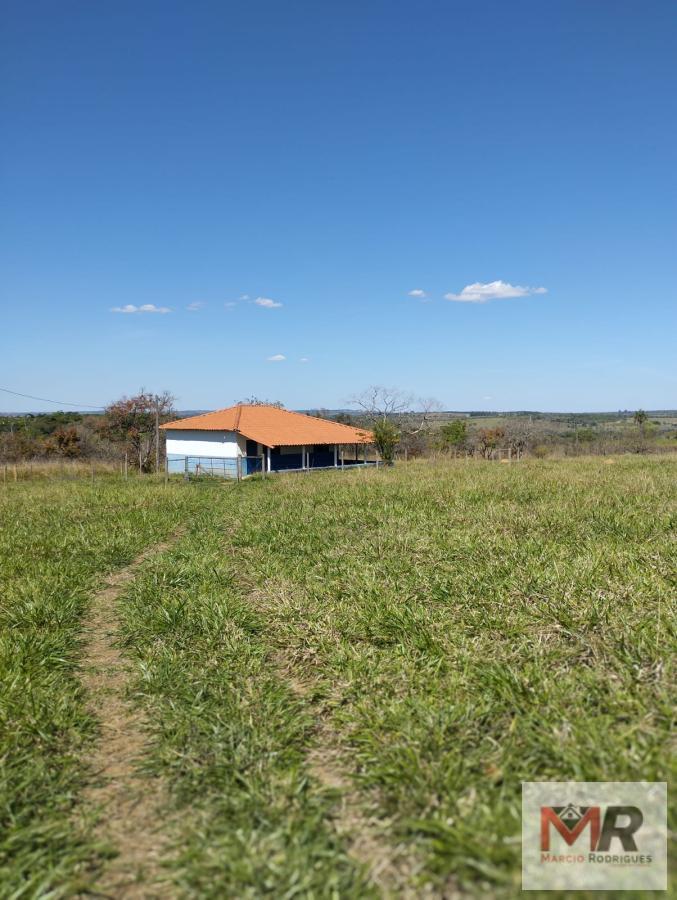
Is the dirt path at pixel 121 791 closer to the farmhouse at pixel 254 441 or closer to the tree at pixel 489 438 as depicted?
the farmhouse at pixel 254 441

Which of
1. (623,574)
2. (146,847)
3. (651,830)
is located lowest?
(146,847)

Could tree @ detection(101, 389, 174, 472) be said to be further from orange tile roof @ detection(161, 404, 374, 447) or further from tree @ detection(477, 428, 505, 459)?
tree @ detection(477, 428, 505, 459)

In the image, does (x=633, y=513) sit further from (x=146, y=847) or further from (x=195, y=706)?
(x=146, y=847)

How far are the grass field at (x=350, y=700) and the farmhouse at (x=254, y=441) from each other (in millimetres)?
23587

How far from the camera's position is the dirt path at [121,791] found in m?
2.22

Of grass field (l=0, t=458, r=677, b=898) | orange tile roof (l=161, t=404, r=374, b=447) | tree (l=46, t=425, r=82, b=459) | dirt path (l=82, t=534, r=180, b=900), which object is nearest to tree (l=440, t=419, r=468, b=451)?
orange tile roof (l=161, t=404, r=374, b=447)

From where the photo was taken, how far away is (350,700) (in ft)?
11.5

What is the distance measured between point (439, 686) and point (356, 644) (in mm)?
1014

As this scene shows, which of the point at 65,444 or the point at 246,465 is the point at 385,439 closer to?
the point at 246,465

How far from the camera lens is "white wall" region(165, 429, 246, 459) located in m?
32.4

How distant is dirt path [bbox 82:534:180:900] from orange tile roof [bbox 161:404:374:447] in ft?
82.7

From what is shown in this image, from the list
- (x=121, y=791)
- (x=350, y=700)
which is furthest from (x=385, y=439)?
(x=121, y=791)

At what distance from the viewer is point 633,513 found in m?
7.98

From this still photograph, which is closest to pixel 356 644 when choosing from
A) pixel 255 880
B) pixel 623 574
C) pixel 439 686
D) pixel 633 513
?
pixel 439 686
